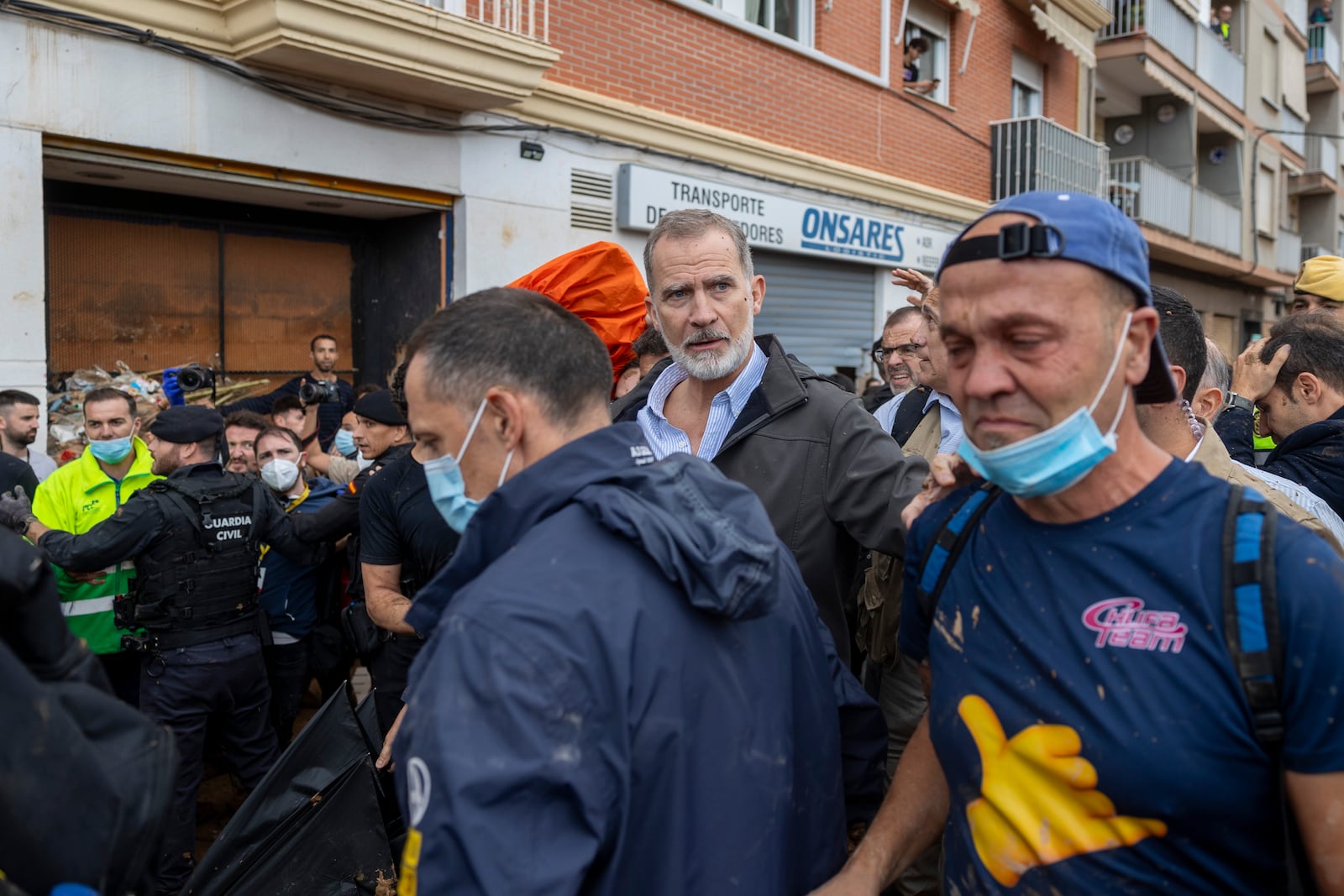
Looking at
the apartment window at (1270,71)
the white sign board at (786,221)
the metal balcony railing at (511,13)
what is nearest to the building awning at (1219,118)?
the apartment window at (1270,71)

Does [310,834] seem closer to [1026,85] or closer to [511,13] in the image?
[511,13]

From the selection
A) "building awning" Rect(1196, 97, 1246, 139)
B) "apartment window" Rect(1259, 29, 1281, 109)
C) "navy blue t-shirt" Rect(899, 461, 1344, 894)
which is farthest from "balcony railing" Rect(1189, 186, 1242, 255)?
"navy blue t-shirt" Rect(899, 461, 1344, 894)

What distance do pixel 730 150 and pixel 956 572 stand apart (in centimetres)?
846

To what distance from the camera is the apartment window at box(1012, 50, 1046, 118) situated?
14328mm

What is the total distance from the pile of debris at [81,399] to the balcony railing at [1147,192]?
14.9m

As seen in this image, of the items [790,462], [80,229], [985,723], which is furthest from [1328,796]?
[80,229]

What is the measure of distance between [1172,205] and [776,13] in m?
11.2

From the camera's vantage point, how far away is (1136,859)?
4.43 ft

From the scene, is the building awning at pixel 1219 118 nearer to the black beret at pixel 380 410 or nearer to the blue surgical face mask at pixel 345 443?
the blue surgical face mask at pixel 345 443

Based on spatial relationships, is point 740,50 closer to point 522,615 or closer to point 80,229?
point 80,229

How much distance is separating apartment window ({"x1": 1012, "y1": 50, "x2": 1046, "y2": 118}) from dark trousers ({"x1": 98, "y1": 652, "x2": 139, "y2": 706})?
13.4 metres

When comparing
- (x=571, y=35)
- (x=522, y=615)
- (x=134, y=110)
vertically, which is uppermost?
(x=571, y=35)

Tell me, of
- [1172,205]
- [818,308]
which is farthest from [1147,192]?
[818,308]

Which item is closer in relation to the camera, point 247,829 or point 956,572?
point 956,572
